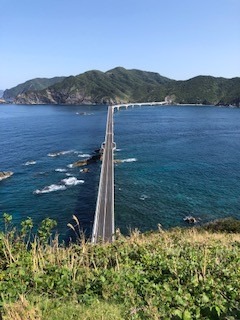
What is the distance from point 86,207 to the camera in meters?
52.2

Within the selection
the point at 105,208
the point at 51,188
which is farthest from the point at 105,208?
the point at 51,188

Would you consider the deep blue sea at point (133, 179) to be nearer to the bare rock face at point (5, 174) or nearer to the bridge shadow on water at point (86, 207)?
the bridge shadow on water at point (86, 207)

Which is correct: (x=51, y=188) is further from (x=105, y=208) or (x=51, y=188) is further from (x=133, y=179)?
(x=105, y=208)

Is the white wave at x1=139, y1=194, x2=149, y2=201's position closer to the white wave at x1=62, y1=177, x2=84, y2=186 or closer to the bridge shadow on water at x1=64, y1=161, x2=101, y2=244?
the bridge shadow on water at x1=64, y1=161, x2=101, y2=244

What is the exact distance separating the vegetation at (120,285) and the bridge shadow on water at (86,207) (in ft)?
86.7

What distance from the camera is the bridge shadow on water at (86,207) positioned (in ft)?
143

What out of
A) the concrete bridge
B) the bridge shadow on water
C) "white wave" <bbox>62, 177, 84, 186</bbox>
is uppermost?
the concrete bridge

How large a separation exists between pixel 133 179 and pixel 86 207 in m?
16.0

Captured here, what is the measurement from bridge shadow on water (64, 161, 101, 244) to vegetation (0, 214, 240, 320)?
1041 inches

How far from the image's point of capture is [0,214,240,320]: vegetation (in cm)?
701

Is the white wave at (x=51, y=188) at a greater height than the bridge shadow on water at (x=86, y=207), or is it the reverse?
the white wave at (x=51, y=188)

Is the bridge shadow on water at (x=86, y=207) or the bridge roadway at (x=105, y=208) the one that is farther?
the bridge shadow on water at (x=86, y=207)

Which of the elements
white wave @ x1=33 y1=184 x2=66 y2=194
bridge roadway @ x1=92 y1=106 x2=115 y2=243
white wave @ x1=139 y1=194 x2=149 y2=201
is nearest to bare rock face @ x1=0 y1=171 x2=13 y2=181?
white wave @ x1=33 y1=184 x2=66 y2=194

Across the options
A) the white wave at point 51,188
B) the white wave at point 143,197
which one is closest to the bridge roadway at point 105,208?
the white wave at point 143,197
